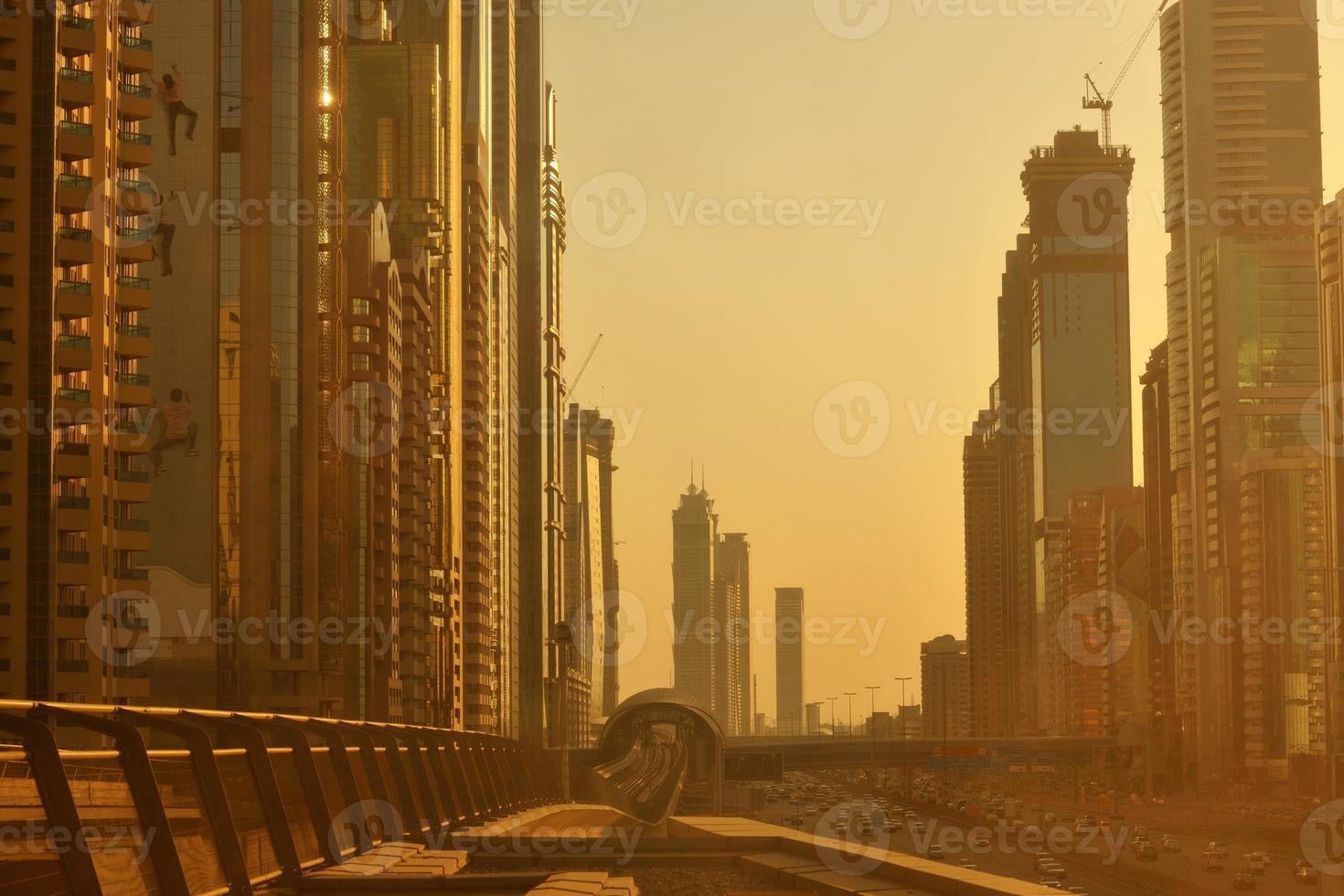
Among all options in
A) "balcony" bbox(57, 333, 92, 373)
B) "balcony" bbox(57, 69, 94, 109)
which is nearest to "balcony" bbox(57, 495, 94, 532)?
"balcony" bbox(57, 333, 92, 373)

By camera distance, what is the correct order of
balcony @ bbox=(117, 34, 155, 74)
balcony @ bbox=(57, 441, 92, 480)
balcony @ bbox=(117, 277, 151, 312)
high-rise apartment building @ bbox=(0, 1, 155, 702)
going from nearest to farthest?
high-rise apartment building @ bbox=(0, 1, 155, 702), balcony @ bbox=(57, 441, 92, 480), balcony @ bbox=(117, 277, 151, 312), balcony @ bbox=(117, 34, 155, 74)

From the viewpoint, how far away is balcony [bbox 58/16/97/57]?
244ft

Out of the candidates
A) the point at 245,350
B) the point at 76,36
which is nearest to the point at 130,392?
the point at 76,36

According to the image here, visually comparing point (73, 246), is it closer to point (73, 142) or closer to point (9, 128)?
point (73, 142)

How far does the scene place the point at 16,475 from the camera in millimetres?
74375

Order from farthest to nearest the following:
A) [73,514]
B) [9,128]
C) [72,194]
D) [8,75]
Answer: [73,514] < [72,194] < [9,128] < [8,75]

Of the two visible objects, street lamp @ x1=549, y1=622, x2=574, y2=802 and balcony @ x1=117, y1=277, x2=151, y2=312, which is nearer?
balcony @ x1=117, y1=277, x2=151, y2=312

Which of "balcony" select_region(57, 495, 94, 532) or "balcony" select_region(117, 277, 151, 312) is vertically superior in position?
"balcony" select_region(117, 277, 151, 312)

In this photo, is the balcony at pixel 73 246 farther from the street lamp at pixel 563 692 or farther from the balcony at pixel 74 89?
the street lamp at pixel 563 692

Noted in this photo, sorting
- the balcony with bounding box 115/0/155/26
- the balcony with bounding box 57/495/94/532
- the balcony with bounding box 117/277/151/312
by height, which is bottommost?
the balcony with bounding box 57/495/94/532

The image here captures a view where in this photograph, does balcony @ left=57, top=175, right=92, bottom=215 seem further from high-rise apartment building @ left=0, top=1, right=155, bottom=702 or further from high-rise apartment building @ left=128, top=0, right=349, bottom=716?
high-rise apartment building @ left=128, top=0, right=349, bottom=716

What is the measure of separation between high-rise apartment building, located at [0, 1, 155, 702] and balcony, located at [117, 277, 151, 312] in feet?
0.29

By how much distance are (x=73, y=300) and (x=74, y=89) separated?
8.27 m

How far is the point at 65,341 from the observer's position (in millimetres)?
75625
